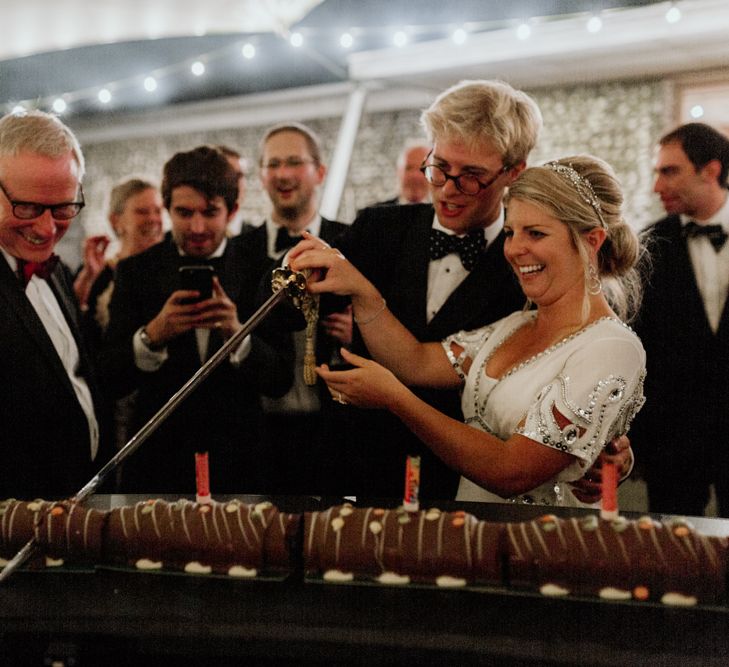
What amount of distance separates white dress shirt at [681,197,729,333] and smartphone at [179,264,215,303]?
208 cm

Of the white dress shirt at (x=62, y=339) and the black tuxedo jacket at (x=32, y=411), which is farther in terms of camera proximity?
the white dress shirt at (x=62, y=339)

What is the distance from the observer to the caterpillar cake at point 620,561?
4.92ft

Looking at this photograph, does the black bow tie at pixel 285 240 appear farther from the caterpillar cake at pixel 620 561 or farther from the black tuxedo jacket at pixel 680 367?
the caterpillar cake at pixel 620 561

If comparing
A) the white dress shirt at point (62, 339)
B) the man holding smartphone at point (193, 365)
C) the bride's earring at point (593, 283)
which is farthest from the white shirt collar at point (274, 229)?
the bride's earring at point (593, 283)

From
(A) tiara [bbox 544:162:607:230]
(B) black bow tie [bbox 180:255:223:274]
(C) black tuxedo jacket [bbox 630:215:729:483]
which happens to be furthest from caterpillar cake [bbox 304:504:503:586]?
(C) black tuxedo jacket [bbox 630:215:729:483]

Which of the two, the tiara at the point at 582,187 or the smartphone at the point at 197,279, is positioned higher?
the tiara at the point at 582,187

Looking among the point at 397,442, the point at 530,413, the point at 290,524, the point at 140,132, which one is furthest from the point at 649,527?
the point at 140,132

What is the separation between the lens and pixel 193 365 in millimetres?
3104

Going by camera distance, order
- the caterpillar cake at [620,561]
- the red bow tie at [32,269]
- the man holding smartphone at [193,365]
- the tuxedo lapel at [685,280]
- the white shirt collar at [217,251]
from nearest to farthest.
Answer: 1. the caterpillar cake at [620,561]
2. the red bow tie at [32,269]
3. the man holding smartphone at [193,365]
4. the white shirt collar at [217,251]
5. the tuxedo lapel at [685,280]

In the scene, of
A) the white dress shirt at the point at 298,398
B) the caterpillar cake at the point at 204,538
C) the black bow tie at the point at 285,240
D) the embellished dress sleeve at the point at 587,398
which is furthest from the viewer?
the black bow tie at the point at 285,240

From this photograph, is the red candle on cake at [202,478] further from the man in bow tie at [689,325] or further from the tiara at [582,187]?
the man in bow tie at [689,325]

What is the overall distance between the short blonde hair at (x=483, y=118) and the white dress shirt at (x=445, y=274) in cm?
21

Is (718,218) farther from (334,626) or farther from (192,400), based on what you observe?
(334,626)

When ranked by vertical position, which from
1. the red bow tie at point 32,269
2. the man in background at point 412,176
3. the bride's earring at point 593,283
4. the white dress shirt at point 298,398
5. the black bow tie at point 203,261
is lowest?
the white dress shirt at point 298,398
